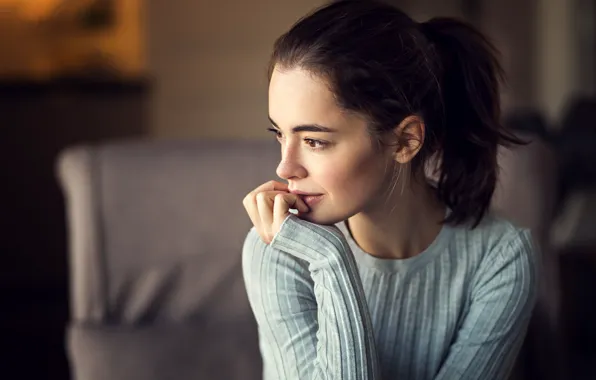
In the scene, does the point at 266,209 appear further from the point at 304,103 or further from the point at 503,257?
the point at 503,257

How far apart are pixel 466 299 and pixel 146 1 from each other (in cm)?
409

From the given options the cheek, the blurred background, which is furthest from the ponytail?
the blurred background

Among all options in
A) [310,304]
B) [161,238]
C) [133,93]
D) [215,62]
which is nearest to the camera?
[310,304]

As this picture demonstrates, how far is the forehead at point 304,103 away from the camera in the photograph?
3.57ft

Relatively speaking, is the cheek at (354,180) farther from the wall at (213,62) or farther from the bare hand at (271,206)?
the wall at (213,62)

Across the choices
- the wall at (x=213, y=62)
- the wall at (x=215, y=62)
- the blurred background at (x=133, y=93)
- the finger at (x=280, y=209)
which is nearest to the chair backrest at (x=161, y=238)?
the finger at (x=280, y=209)

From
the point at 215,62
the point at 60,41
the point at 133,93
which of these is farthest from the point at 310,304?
the point at 215,62

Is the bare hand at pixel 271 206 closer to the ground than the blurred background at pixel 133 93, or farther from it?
farther from it

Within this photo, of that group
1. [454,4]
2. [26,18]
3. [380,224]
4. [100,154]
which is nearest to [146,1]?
[26,18]

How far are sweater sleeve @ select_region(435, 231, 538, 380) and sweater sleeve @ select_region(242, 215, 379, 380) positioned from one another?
0.48ft

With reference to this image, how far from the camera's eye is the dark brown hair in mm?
1094

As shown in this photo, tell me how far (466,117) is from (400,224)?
0.59 feet

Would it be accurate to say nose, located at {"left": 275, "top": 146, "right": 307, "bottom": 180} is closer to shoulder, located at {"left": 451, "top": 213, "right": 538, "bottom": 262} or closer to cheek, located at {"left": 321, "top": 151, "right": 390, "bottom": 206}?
cheek, located at {"left": 321, "top": 151, "right": 390, "bottom": 206}

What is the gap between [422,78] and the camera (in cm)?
114
